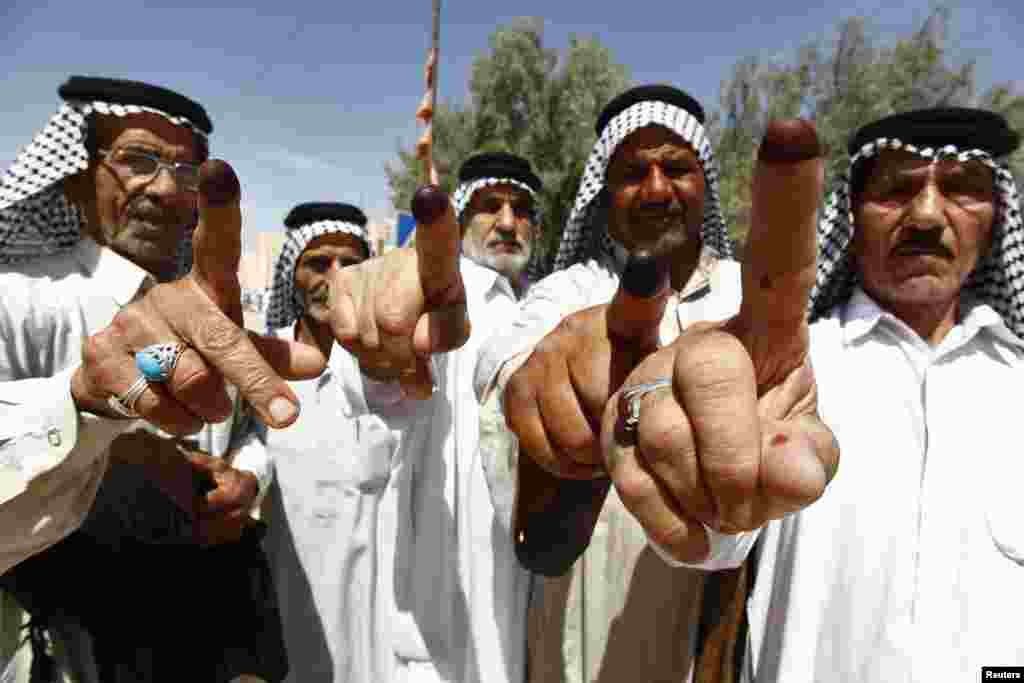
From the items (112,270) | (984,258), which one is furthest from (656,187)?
(112,270)

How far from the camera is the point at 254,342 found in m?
1.28

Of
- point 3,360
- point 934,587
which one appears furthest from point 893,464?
point 3,360

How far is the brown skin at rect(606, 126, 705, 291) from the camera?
2.09 metres

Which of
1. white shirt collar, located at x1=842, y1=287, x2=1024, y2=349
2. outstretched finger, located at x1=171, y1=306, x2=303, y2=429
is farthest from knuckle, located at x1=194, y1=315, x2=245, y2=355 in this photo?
white shirt collar, located at x1=842, y1=287, x2=1024, y2=349

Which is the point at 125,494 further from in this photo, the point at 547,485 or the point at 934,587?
the point at 934,587

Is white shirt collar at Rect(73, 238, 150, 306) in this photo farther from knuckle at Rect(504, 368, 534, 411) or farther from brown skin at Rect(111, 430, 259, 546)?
knuckle at Rect(504, 368, 534, 411)

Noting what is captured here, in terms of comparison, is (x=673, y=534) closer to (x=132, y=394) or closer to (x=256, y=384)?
(x=256, y=384)

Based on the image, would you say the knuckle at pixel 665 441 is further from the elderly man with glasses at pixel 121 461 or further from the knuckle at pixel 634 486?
the elderly man with glasses at pixel 121 461

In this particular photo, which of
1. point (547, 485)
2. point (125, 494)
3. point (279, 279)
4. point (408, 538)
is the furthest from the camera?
point (279, 279)

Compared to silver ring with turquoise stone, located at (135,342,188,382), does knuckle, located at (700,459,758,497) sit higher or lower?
lower

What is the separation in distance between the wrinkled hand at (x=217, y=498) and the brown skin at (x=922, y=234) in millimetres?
2155

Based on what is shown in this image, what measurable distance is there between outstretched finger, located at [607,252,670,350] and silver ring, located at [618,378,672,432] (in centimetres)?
14

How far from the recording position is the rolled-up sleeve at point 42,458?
1.37 meters

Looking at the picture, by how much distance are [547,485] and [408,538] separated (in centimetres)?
121
